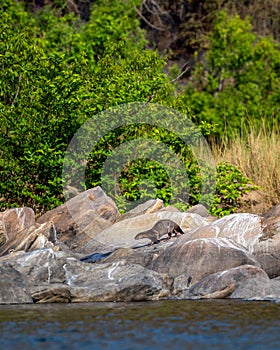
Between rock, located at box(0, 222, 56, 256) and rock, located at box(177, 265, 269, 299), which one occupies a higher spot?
rock, located at box(0, 222, 56, 256)

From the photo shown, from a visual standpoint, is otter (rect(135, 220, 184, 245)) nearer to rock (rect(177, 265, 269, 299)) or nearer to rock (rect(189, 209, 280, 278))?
rock (rect(189, 209, 280, 278))

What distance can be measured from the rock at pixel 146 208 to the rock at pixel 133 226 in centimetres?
50

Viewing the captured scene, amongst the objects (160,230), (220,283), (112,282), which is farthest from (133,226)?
(220,283)

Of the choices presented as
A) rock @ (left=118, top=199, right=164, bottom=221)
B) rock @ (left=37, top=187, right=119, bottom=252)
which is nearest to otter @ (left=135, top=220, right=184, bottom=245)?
rock @ (left=37, top=187, right=119, bottom=252)

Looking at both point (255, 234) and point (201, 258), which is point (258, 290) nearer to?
point (201, 258)

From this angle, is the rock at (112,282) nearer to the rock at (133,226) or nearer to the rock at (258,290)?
the rock at (258,290)

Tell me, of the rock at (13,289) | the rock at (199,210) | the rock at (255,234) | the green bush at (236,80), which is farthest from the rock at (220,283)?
the green bush at (236,80)

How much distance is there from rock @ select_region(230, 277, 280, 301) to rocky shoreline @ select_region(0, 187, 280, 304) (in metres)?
0.01

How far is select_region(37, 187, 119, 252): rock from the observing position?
13.5 metres

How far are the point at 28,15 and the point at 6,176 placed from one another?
30.9 ft

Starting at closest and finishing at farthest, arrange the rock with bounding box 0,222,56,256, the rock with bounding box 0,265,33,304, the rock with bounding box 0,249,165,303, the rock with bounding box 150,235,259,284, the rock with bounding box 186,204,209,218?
1. the rock with bounding box 0,265,33,304
2. the rock with bounding box 0,249,165,303
3. the rock with bounding box 150,235,259,284
4. the rock with bounding box 0,222,56,256
5. the rock with bounding box 186,204,209,218

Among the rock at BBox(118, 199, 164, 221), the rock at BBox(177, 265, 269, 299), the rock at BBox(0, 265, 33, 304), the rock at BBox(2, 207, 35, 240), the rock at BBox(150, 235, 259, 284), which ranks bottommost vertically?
the rock at BBox(177, 265, 269, 299)

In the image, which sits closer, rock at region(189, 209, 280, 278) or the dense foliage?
rock at region(189, 209, 280, 278)

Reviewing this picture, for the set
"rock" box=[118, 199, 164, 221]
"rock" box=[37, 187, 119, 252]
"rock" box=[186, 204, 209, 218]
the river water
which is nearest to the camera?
the river water
